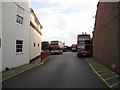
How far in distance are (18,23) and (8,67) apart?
532 cm

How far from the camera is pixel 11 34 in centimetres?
2167

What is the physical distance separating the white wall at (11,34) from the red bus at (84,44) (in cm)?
1855

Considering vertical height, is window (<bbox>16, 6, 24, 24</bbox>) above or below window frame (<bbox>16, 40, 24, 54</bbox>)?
above

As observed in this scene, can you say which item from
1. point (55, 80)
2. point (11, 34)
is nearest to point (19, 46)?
point (11, 34)

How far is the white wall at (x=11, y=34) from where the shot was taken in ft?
65.8

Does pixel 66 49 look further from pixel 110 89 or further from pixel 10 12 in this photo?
pixel 110 89

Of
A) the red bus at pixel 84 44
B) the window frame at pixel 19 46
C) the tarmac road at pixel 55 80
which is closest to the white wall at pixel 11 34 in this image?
the window frame at pixel 19 46

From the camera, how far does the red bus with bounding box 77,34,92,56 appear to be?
141 ft

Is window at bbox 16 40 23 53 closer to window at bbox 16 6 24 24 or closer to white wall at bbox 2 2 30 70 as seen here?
white wall at bbox 2 2 30 70

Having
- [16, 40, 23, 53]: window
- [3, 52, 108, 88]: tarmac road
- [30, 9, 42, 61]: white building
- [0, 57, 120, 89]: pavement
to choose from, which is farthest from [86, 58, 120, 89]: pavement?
[30, 9, 42, 61]: white building

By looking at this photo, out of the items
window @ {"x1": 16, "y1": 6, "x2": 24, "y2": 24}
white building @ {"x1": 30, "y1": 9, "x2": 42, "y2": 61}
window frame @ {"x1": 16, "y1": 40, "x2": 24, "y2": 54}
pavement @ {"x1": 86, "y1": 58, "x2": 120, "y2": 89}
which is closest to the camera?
pavement @ {"x1": 86, "y1": 58, "x2": 120, "y2": 89}

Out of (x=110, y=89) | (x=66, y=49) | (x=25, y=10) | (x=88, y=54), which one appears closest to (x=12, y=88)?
(x=110, y=89)

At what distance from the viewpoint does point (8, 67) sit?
67.6ft

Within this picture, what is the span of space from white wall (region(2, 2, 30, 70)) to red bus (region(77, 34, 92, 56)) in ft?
60.9
